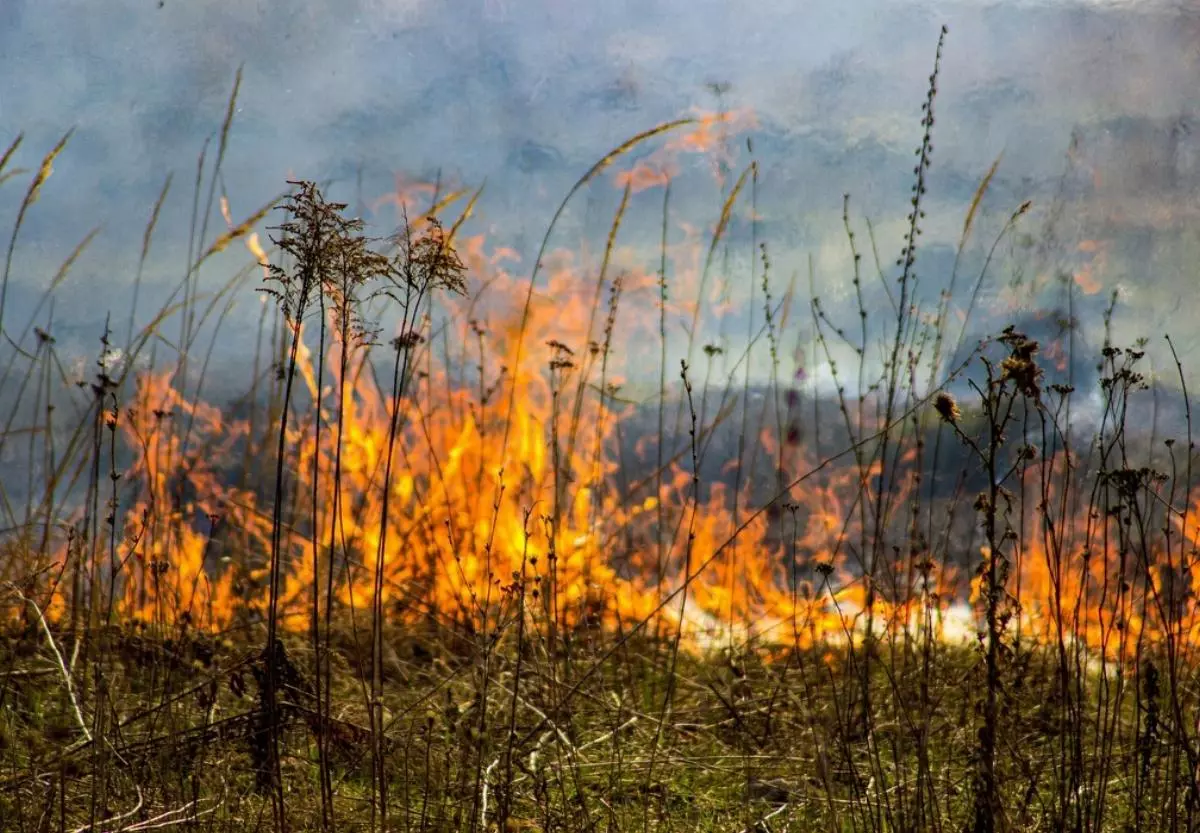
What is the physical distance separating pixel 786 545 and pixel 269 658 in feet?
5.42

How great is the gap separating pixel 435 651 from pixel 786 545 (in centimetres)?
134

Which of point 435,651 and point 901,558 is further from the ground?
point 901,558

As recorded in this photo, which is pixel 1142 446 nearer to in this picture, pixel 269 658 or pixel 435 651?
pixel 435 651

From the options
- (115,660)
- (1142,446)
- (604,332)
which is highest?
(604,332)

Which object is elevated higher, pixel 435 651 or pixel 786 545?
pixel 786 545

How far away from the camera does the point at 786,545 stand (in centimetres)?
282

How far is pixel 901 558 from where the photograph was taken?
2.30m

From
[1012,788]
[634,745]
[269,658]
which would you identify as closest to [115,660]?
[634,745]

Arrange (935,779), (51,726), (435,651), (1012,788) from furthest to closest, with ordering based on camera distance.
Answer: (435,651), (51,726), (935,779), (1012,788)

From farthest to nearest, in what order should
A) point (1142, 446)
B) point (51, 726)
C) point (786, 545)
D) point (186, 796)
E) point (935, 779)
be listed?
point (1142, 446) < point (786, 545) < point (51, 726) < point (935, 779) < point (186, 796)

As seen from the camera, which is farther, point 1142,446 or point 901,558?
point 1142,446

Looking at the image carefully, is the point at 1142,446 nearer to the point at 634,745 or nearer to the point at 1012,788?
the point at 1012,788

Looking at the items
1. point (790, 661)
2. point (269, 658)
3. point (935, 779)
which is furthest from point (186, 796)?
point (790, 661)

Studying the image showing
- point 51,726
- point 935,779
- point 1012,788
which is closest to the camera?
point 1012,788
